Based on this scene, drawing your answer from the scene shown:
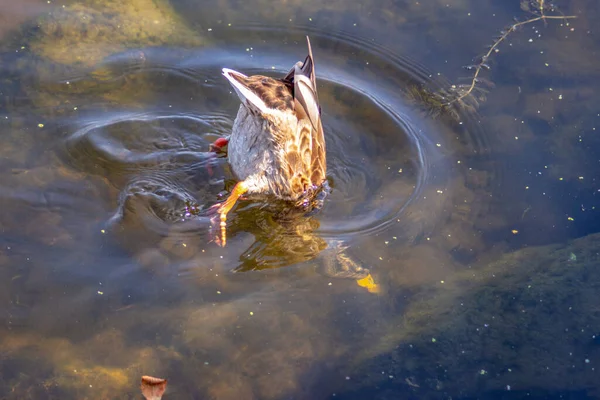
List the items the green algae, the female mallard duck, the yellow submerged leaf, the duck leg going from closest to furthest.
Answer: the yellow submerged leaf
the female mallard duck
the duck leg
the green algae

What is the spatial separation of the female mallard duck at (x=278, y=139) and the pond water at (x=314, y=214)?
217 mm

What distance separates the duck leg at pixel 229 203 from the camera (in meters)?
4.77

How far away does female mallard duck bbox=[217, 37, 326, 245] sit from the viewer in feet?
14.9

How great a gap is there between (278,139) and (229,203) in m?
0.58

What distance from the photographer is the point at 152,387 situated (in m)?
3.67

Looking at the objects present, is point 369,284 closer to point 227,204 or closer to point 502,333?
point 502,333

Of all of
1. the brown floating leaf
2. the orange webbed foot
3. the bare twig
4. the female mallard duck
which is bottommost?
the brown floating leaf

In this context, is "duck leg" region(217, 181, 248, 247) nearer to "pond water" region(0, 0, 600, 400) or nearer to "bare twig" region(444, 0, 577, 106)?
"pond water" region(0, 0, 600, 400)

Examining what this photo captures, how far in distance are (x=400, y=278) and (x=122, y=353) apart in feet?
6.06

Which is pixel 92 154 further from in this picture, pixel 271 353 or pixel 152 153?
pixel 271 353

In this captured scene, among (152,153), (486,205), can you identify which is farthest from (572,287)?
(152,153)

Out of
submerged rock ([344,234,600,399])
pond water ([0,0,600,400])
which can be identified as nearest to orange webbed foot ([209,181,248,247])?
pond water ([0,0,600,400])

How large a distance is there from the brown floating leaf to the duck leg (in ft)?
4.16

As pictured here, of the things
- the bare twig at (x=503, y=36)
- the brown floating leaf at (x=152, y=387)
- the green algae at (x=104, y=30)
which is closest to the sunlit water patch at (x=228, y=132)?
the green algae at (x=104, y=30)
